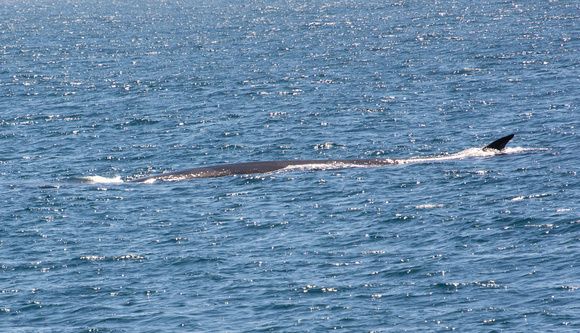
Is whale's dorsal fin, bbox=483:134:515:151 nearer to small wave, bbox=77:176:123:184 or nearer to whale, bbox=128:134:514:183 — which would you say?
whale, bbox=128:134:514:183

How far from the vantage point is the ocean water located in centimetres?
2197

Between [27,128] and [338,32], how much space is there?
2419 inches

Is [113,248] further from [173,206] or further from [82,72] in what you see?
[82,72]

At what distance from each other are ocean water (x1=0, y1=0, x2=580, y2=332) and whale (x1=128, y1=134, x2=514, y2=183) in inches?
26.6

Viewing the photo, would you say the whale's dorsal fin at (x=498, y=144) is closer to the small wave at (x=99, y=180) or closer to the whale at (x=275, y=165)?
the whale at (x=275, y=165)

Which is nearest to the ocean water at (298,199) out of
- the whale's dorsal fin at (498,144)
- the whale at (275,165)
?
the whale's dorsal fin at (498,144)

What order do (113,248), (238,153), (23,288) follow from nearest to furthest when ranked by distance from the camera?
1. (23,288)
2. (113,248)
3. (238,153)

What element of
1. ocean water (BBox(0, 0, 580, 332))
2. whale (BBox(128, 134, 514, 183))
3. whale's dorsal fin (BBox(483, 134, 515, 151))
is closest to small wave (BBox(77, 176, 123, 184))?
ocean water (BBox(0, 0, 580, 332))

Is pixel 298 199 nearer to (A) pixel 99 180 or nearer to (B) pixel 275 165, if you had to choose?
(B) pixel 275 165

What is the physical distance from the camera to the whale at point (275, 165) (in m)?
36.6

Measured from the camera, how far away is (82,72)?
74125 millimetres

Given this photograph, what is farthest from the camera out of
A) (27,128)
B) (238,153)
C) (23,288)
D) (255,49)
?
(255,49)

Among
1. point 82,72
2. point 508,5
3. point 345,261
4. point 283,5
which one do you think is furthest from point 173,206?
point 283,5

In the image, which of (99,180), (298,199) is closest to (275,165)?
(298,199)
